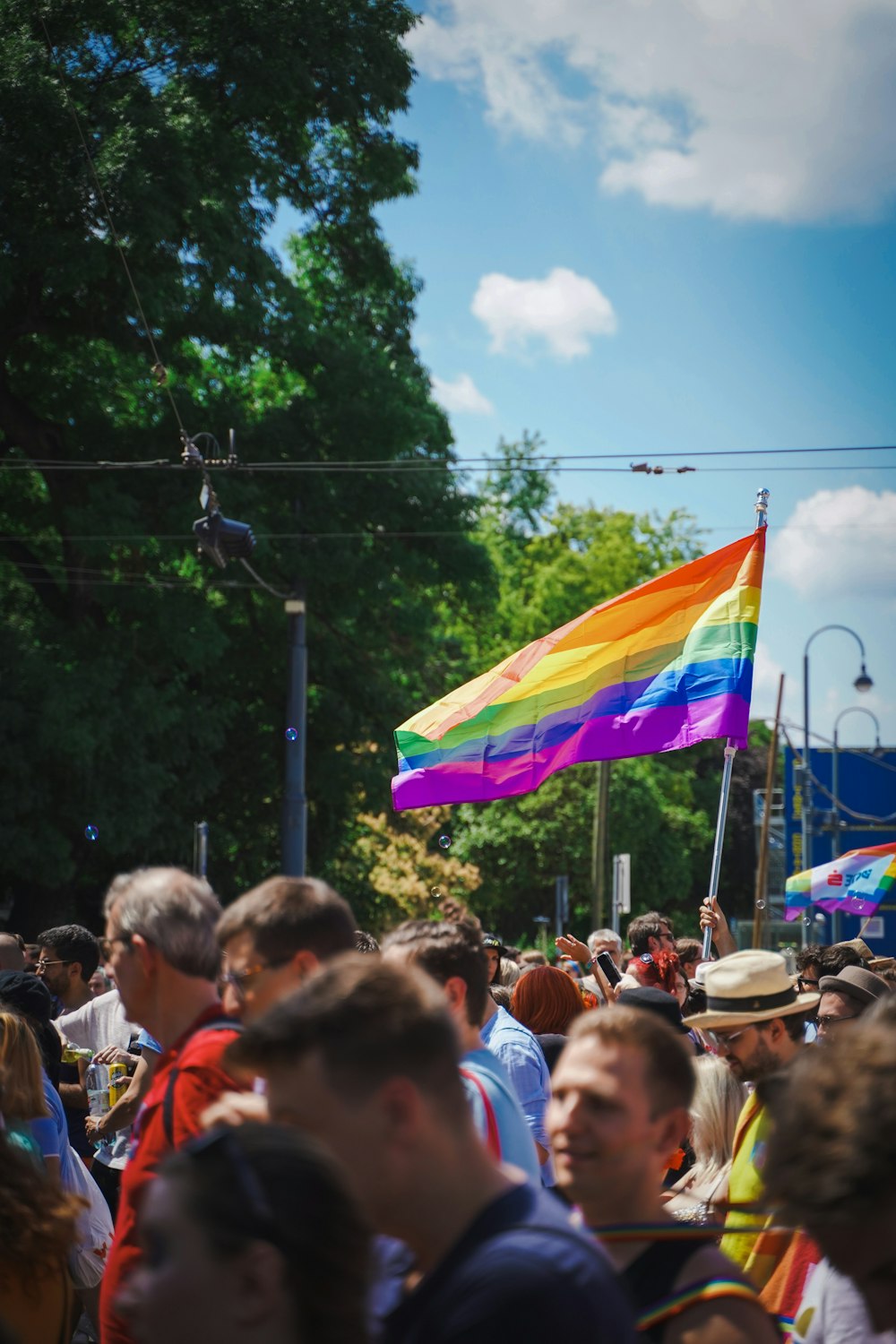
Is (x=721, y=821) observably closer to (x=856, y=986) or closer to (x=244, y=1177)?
(x=856, y=986)

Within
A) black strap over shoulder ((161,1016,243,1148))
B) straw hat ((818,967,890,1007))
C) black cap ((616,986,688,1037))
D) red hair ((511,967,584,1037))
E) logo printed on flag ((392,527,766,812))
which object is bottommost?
red hair ((511,967,584,1037))

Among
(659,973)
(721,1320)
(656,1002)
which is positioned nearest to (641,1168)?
(721,1320)

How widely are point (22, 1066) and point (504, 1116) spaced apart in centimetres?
182

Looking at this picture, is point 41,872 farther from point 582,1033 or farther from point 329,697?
point 582,1033

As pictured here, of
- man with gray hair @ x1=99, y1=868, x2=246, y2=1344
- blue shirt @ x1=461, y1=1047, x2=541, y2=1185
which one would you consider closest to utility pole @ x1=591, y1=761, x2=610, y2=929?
blue shirt @ x1=461, y1=1047, x2=541, y2=1185

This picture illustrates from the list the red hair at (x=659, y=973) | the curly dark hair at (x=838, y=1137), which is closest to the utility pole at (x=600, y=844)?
the red hair at (x=659, y=973)

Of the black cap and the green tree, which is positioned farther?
the green tree

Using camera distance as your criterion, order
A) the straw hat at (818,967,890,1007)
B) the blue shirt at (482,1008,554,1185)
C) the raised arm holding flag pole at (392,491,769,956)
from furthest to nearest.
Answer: the raised arm holding flag pole at (392,491,769,956)
the straw hat at (818,967,890,1007)
the blue shirt at (482,1008,554,1185)

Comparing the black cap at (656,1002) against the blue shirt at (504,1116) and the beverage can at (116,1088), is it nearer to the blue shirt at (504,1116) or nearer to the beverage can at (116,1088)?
the beverage can at (116,1088)

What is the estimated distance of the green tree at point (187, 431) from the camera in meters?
20.5

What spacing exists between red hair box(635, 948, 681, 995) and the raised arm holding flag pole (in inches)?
48.4

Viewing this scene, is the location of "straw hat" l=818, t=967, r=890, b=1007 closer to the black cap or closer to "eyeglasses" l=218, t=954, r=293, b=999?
the black cap

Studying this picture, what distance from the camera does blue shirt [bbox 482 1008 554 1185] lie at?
508cm

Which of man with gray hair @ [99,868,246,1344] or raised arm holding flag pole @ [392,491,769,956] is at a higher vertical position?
raised arm holding flag pole @ [392,491,769,956]
